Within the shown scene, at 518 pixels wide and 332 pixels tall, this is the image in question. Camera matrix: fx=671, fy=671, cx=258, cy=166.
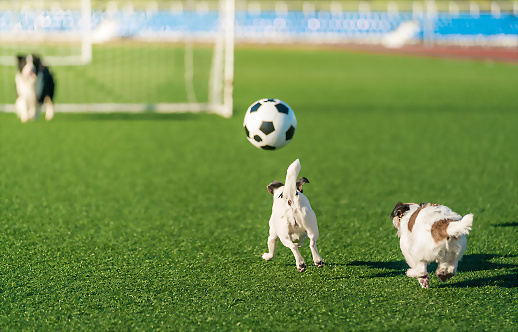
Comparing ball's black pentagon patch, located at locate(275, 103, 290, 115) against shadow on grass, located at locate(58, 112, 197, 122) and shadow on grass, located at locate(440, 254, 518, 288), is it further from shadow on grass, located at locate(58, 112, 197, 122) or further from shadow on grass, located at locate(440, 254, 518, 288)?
shadow on grass, located at locate(58, 112, 197, 122)

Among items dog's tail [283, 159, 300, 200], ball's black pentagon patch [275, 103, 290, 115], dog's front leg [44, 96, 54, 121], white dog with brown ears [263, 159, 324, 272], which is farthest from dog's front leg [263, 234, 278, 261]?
dog's front leg [44, 96, 54, 121]

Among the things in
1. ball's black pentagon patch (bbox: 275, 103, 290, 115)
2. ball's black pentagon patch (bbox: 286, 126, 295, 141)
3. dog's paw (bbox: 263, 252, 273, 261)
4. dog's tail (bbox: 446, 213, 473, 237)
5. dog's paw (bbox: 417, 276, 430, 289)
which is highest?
ball's black pentagon patch (bbox: 275, 103, 290, 115)

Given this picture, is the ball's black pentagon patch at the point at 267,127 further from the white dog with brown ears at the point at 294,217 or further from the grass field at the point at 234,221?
the white dog with brown ears at the point at 294,217

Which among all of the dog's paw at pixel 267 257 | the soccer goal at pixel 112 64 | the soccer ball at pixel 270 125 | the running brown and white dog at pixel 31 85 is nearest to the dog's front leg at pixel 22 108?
the running brown and white dog at pixel 31 85

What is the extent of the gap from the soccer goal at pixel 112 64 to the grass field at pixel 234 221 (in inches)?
54.2

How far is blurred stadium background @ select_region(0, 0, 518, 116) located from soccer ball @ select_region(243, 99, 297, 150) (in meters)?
6.54

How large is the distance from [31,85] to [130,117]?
7.01 feet

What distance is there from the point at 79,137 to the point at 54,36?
46.8ft

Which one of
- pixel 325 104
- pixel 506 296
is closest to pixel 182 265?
pixel 506 296

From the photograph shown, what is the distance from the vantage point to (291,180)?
3.85m

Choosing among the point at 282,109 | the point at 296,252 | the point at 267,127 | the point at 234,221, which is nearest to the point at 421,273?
the point at 296,252

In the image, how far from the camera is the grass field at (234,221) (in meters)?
→ 3.69

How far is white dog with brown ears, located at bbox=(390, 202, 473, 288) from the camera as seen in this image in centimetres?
349

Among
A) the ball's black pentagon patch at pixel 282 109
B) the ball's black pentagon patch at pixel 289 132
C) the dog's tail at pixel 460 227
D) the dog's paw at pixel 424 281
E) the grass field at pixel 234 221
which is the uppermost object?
the ball's black pentagon patch at pixel 282 109
